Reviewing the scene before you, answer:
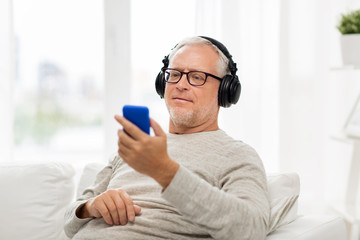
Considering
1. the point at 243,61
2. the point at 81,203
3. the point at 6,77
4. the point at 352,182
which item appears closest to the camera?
the point at 81,203

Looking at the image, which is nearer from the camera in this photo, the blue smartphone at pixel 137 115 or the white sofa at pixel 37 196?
the blue smartphone at pixel 137 115

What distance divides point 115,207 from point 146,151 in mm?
398

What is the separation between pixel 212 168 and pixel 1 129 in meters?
1.89

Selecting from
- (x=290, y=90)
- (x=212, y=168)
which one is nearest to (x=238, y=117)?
(x=290, y=90)

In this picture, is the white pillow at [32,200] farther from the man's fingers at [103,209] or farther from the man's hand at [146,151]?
the man's hand at [146,151]

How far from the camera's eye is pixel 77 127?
10.9 ft

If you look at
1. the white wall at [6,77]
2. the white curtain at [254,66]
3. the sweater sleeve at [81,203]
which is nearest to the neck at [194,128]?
the sweater sleeve at [81,203]

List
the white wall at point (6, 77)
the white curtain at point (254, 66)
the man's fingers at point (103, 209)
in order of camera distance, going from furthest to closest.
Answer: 1. the white curtain at point (254, 66)
2. the white wall at point (6, 77)
3. the man's fingers at point (103, 209)

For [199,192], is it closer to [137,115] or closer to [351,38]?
[137,115]

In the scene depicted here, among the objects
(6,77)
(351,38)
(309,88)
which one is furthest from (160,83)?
(309,88)

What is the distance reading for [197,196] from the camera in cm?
103

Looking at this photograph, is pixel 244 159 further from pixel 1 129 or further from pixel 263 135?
pixel 1 129

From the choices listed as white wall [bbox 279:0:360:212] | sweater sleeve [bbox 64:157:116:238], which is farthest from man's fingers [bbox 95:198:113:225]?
white wall [bbox 279:0:360:212]

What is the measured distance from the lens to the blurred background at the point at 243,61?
2.95m
